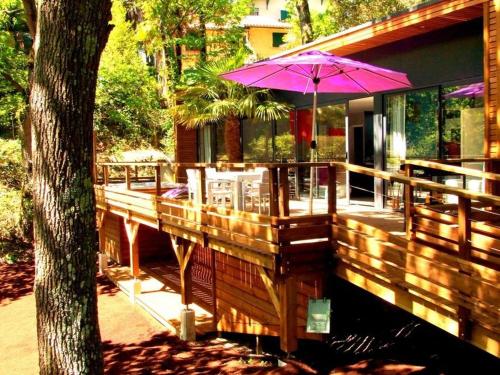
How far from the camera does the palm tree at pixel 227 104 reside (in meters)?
12.0

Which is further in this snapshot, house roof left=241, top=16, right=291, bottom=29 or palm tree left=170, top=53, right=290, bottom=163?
house roof left=241, top=16, right=291, bottom=29

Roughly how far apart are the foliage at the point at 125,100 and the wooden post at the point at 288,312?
56.4ft

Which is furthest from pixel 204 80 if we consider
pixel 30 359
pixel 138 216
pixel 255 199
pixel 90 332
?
pixel 90 332

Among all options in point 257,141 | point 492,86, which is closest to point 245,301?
point 492,86

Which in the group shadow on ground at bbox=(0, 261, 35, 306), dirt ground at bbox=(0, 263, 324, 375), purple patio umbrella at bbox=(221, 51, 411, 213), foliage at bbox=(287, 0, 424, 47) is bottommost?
dirt ground at bbox=(0, 263, 324, 375)

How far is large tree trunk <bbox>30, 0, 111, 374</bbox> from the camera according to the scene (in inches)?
141

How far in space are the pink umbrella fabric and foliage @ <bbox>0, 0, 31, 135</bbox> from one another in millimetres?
11101

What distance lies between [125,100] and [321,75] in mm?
15605

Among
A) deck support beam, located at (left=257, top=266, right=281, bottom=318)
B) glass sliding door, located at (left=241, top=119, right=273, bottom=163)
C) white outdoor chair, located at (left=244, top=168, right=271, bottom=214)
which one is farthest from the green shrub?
deck support beam, located at (left=257, top=266, right=281, bottom=318)

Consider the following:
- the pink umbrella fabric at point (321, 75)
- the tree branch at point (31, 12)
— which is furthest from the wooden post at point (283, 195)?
the tree branch at point (31, 12)

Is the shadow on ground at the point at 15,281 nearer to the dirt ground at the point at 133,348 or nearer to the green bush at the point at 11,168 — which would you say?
the dirt ground at the point at 133,348

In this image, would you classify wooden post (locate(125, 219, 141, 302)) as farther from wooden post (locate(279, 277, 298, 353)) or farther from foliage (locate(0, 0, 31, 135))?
foliage (locate(0, 0, 31, 135))

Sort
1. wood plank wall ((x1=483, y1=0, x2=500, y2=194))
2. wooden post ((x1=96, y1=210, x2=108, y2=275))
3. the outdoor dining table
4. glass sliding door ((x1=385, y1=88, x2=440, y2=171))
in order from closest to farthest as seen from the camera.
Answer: wood plank wall ((x1=483, y1=0, x2=500, y2=194)) → the outdoor dining table → glass sliding door ((x1=385, y1=88, x2=440, y2=171)) → wooden post ((x1=96, y1=210, x2=108, y2=275))

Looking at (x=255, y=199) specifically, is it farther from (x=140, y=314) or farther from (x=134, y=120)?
(x=134, y=120)
